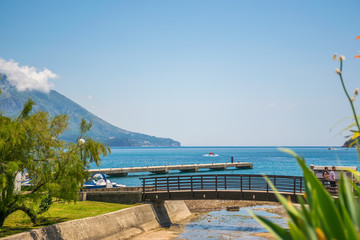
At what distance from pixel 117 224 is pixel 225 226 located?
7654 millimetres

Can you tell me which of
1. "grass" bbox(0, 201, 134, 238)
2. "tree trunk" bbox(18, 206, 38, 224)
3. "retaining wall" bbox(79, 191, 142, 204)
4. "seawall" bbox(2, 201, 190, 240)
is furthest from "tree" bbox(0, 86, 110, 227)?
"retaining wall" bbox(79, 191, 142, 204)

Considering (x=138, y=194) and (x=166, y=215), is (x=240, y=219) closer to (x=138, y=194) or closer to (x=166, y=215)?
(x=166, y=215)

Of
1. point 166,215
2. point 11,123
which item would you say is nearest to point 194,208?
point 166,215

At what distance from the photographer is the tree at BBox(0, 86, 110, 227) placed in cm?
1702

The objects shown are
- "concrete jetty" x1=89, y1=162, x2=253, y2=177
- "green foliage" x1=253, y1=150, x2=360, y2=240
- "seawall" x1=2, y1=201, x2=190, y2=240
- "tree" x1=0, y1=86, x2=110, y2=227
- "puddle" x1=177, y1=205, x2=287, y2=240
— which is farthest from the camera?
"concrete jetty" x1=89, y1=162, x2=253, y2=177

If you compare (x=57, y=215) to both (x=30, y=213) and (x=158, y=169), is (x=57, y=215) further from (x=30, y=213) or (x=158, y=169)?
(x=158, y=169)

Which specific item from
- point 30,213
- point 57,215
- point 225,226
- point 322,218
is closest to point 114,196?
point 57,215

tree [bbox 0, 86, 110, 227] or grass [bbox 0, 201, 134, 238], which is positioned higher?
tree [bbox 0, 86, 110, 227]

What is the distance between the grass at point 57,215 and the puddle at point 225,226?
527 cm

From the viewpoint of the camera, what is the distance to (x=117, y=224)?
22859 millimetres

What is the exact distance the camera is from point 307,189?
2684mm

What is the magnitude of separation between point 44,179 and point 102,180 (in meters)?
28.7

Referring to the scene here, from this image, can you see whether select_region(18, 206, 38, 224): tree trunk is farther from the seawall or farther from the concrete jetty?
the concrete jetty

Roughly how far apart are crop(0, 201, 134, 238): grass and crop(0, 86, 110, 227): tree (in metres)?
0.55
